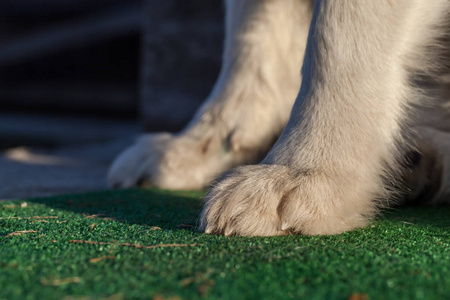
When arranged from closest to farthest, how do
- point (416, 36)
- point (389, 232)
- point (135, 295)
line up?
point (135, 295) < point (389, 232) < point (416, 36)

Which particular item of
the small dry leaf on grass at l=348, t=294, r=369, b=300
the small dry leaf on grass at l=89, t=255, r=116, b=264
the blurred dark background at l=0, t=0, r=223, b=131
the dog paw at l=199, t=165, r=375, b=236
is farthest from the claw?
the blurred dark background at l=0, t=0, r=223, b=131

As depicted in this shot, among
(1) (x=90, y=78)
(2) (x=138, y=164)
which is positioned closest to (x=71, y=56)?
(1) (x=90, y=78)

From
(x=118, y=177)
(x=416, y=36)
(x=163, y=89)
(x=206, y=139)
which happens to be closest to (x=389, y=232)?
(x=416, y=36)

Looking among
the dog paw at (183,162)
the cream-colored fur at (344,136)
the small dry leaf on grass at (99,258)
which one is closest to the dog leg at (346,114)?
the cream-colored fur at (344,136)

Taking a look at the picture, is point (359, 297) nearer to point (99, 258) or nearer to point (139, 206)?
point (99, 258)

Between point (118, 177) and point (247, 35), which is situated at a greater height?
point (247, 35)

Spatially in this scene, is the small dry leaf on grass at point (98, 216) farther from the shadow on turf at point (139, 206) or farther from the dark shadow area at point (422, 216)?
the dark shadow area at point (422, 216)

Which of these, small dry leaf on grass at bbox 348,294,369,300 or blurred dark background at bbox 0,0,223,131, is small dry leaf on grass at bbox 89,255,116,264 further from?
blurred dark background at bbox 0,0,223,131

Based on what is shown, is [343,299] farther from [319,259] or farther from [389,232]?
[389,232]
